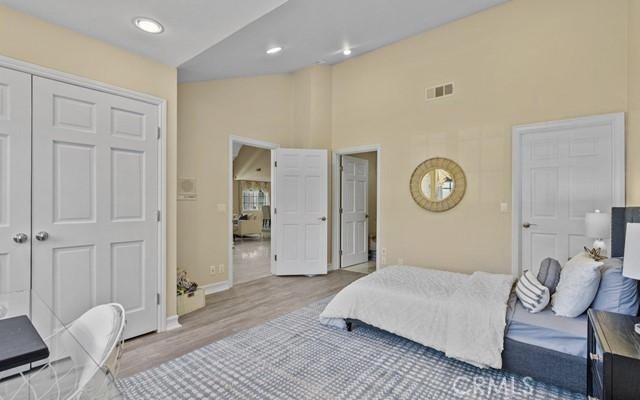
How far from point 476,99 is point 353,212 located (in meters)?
2.71

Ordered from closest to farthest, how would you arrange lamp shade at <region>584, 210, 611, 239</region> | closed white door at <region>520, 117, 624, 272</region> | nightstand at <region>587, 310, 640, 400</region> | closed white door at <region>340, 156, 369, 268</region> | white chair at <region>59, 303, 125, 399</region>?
white chair at <region>59, 303, 125, 399</region> < nightstand at <region>587, 310, 640, 400</region> < lamp shade at <region>584, 210, 611, 239</region> < closed white door at <region>520, 117, 624, 272</region> < closed white door at <region>340, 156, 369, 268</region>

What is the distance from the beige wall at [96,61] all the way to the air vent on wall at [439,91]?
3.25 meters

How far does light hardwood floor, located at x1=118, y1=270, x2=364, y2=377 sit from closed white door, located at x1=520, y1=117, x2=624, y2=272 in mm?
2550

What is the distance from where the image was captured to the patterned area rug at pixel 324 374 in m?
1.97

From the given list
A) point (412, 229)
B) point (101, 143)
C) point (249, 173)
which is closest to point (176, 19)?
point (101, 143)

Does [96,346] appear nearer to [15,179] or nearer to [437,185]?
[15,179]

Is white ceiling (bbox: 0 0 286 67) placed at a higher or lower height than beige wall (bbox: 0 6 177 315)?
higher

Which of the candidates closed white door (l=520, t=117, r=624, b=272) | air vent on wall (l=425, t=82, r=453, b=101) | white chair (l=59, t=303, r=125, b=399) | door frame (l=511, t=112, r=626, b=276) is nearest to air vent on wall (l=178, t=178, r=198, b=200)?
white chair (l=59, t=303, r=125, b=399)

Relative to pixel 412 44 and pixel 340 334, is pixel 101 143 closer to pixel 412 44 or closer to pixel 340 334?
pixel 340 334

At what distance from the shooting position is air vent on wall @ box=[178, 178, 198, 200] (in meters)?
3.93

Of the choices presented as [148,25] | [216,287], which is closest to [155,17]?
[148,25]

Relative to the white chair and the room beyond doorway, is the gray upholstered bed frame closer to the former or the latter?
the white chair

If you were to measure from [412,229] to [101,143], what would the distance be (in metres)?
3.81

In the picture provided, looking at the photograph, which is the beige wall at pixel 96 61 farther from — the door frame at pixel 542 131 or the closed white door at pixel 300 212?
the door frame at pixel 542 131
